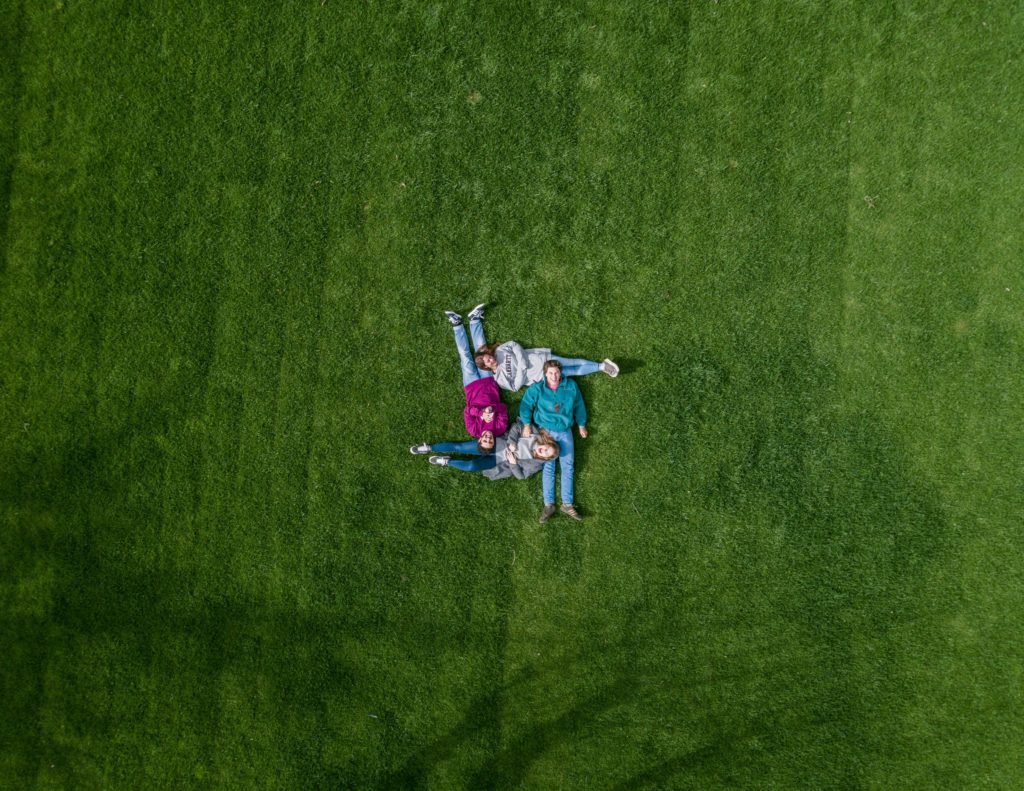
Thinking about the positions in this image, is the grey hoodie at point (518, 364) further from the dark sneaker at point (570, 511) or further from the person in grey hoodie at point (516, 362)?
the dark sneaker at point (570, 511)

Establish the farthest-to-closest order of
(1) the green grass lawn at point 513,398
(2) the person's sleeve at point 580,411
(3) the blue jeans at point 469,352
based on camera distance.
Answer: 1. (3) the blue jeans at point 469,352
2. (2) the person's sleeve at point 580,411
3. (1) the green grass lawn at point 513,398

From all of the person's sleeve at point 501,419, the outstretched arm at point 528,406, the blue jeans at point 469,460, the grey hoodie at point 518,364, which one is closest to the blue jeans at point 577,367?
the grey hoodie at point 518,364

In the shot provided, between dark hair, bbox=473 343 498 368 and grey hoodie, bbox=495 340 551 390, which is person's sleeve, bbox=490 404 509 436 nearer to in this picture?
grey hoodie, bbox=495 340 551 390

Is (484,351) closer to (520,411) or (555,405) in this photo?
(520,411)

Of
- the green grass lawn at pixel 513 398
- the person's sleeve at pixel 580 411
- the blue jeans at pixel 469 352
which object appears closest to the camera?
the green grass lawn at pixel 513 398

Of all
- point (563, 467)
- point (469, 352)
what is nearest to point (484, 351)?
point (469, 352)

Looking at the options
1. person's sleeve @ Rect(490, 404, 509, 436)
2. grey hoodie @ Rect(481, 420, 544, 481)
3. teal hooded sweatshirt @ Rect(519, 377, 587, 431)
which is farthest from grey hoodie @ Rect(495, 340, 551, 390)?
grey hoodie @ Rect(481, 420, 544, 481)
